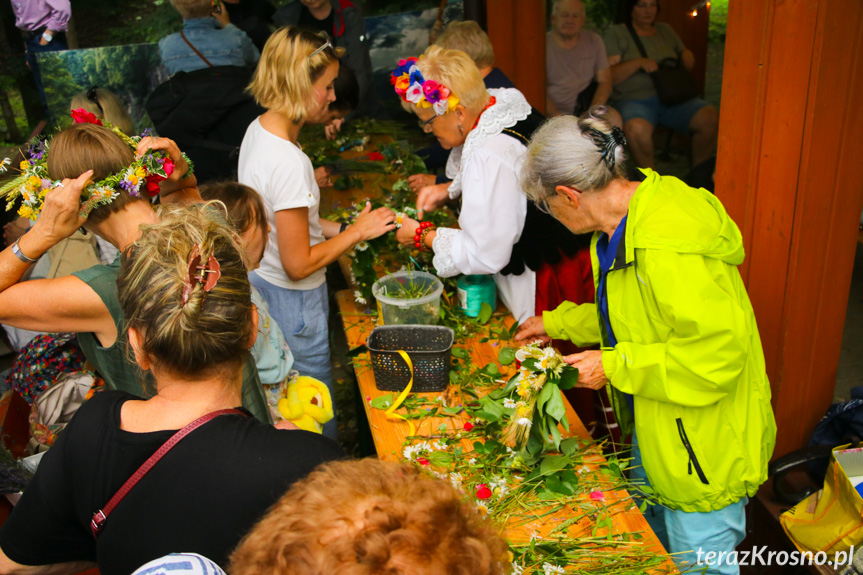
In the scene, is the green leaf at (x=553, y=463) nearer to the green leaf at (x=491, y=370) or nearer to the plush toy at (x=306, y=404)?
the green leaf at (x=491, y=370)

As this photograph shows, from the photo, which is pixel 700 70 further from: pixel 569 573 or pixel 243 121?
pixel 569 573

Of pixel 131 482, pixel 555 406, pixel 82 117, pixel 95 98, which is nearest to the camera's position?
pixel 131 482

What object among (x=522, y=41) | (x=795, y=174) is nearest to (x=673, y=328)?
(x=795, y=174)

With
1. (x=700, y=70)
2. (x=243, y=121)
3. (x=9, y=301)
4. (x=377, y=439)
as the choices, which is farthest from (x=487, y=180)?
(x=700, y=70)

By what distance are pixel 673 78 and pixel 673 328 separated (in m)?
5.30

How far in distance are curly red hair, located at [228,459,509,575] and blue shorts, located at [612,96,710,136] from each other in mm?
6308

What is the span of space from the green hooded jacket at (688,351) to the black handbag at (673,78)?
15.9 ft

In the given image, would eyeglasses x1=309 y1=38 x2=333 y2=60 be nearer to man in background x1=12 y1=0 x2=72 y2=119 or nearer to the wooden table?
the wooden table

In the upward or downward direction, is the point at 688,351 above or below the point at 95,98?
below

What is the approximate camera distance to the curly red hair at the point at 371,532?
0.99m

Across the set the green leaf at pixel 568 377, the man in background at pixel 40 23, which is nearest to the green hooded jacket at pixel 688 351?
the green leaf at pixel 568 377

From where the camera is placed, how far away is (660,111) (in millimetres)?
Result: 6820

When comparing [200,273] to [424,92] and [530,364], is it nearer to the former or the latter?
[530,364]

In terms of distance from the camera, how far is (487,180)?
2.86 m
